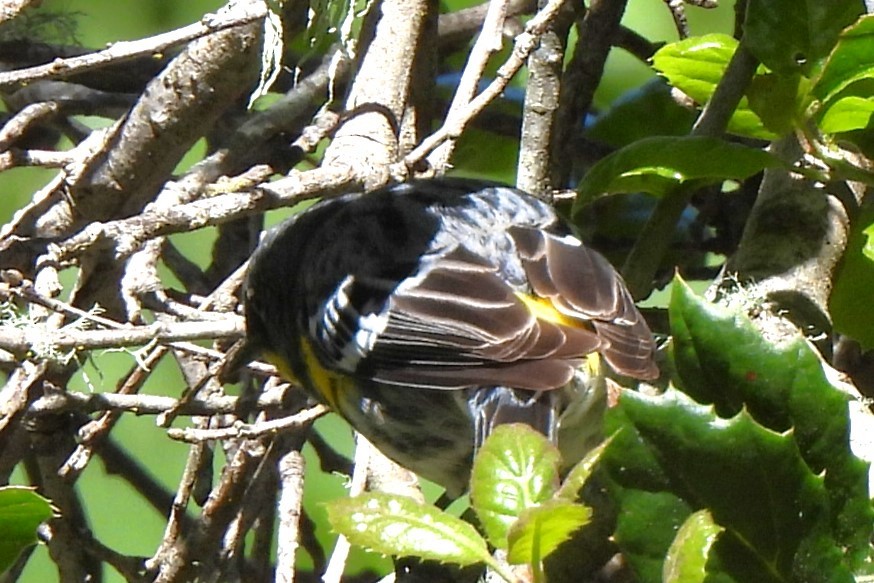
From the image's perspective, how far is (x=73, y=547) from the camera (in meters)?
1.88

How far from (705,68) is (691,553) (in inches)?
36.2

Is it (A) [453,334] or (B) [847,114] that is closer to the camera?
(B) [847,114]

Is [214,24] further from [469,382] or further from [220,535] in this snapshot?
[220,535]

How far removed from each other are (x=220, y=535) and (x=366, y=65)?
0.74 meters

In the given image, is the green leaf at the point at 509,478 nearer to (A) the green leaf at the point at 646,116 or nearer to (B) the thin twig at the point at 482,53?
(B) the thin twig at the point at 482,53

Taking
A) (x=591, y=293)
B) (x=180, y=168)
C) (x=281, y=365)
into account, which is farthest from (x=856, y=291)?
(x=180, y=168)

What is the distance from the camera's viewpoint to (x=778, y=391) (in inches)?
43.7

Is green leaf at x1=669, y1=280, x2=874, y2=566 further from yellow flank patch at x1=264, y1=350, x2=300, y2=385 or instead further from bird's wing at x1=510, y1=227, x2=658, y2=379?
yellow flank patch at x1=264, y1=350, x2=300, y2=385

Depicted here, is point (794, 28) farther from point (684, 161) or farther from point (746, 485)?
point (746, 485)

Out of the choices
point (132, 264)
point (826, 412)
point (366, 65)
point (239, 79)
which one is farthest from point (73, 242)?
point (826, 412)

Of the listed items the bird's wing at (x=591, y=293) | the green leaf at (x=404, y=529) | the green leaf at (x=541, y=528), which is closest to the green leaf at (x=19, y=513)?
the green leaf at (x=404, y=529)

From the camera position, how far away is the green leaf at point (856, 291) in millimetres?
1567

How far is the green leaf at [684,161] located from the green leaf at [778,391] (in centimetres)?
40

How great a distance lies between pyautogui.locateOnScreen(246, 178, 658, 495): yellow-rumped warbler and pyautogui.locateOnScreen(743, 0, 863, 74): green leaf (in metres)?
0.36
